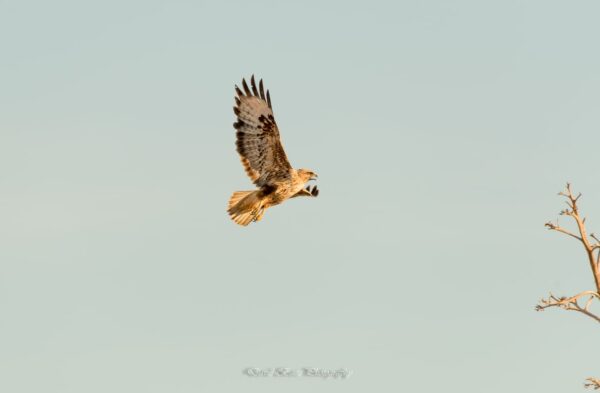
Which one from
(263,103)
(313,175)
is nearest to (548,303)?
(313,175)

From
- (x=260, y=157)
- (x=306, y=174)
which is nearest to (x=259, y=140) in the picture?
(x=260, y=157)

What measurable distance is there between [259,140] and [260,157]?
349 mm

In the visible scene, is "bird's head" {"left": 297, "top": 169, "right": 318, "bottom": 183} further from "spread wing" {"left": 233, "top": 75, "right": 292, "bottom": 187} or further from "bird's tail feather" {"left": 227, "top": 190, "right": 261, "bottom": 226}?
"bird's tail feather" {"left": 227, "top": 190, "right": 261, "bottom": 226}

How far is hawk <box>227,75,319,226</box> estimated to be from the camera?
15.0 m

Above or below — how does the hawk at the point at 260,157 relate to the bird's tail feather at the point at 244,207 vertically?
above

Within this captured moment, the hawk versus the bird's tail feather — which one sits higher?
the hawk

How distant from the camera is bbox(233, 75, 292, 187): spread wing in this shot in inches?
591

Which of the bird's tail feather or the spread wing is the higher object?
the spread wing

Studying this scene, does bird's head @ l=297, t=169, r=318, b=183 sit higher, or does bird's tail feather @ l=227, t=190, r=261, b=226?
bird's head @ l=297, t=169, r=318, b=183

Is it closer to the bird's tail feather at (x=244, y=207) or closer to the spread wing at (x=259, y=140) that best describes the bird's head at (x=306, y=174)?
the spread wing at (x=259, y=140)

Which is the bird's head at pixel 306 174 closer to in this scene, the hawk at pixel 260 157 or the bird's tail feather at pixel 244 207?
the hawk at pixel 260 157

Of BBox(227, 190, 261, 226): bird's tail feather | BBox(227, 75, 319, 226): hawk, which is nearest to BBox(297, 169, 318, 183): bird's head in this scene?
BBox(227, 75, 319, 226): hawk

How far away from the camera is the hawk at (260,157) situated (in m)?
15.0

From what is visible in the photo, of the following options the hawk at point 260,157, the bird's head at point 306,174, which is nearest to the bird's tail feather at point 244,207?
the hawk at point 260,157
